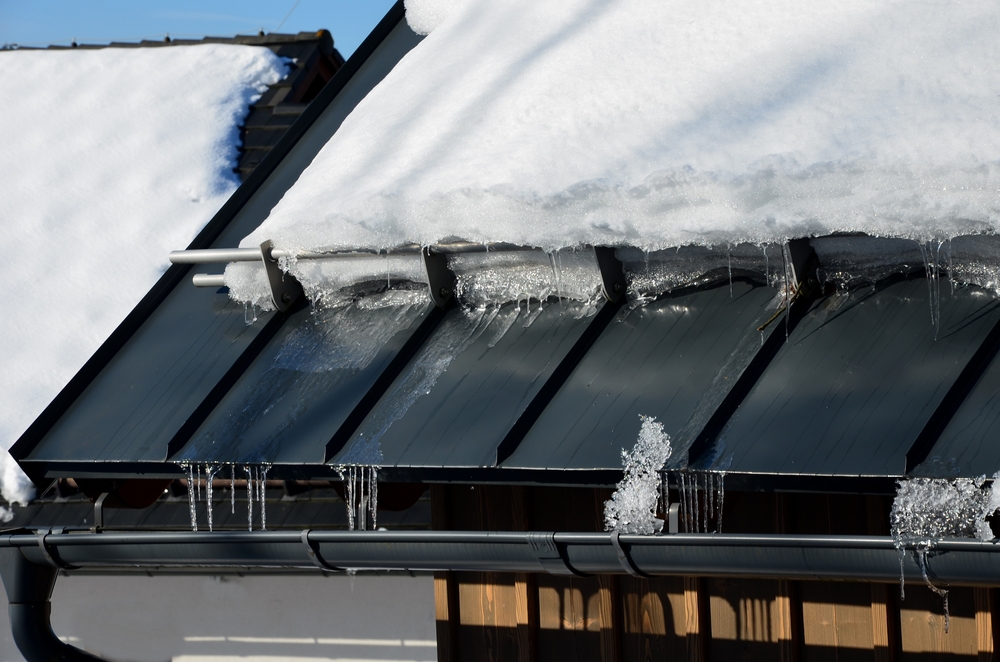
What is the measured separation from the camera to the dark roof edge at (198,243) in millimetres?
3181

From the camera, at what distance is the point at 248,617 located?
4750 mm

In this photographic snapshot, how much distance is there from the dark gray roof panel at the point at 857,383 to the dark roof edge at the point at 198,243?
2.06 metres

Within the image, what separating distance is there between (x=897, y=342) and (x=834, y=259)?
0.28m

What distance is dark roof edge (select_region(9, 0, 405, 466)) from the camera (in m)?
3.18

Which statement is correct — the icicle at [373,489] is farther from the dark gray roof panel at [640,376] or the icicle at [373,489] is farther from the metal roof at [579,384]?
the dark gray roof panel at [640,376]

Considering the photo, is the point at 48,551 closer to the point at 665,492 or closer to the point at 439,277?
the point at 439,277

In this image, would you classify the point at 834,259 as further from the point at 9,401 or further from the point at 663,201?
the point at 9,401

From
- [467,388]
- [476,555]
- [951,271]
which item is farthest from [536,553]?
[951,271]

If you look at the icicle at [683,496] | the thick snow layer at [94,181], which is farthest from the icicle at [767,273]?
the thick snow layer at [94,181]

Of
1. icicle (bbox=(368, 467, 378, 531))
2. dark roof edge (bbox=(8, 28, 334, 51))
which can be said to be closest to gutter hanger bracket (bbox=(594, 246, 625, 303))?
icicle (bbox=(368, 467, 378, 531))

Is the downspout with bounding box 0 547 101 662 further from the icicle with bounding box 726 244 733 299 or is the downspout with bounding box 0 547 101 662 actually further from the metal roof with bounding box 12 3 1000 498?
the icicle with bounding box 726 244 733 299

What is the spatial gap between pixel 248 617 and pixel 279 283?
220 cm

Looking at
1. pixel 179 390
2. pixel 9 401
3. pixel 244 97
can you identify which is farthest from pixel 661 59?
pixel 244 97

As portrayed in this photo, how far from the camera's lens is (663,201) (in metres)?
2.46
